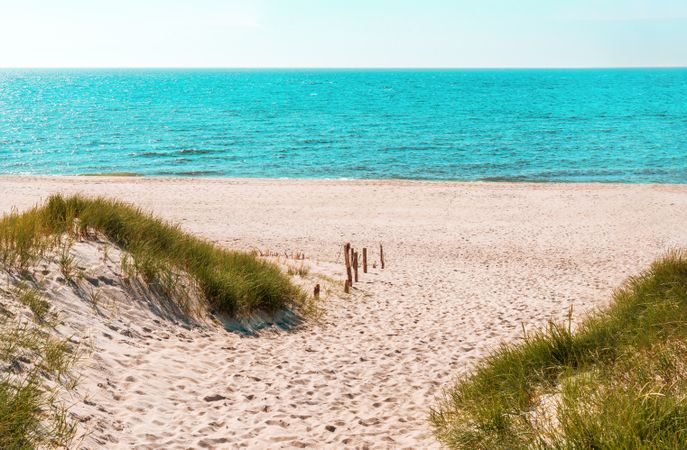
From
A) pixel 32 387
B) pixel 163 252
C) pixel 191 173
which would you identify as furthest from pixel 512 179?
pixel 32 387

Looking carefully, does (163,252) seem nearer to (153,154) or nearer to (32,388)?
(32,388)

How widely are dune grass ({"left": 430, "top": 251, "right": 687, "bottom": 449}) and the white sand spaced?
0.79 metres

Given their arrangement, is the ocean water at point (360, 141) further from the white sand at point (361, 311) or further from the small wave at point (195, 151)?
the white sand at point (361, 311)

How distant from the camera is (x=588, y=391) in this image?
6219mm

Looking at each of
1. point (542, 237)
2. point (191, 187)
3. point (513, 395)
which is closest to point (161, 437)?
point (513, 395)

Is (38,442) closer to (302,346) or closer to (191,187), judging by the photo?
(302,346)

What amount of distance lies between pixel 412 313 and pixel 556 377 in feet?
21.2

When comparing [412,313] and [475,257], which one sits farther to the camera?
[475,257]

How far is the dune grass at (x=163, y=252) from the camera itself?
11.4 meters

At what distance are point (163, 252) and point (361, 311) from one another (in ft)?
14.5

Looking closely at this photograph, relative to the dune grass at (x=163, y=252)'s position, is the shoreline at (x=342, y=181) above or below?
below

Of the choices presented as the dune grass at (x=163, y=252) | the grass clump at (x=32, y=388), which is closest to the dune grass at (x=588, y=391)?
the grass clump at (x=32, y=388)

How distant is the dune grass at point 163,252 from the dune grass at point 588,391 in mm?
4722

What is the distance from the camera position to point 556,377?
7586 mm
